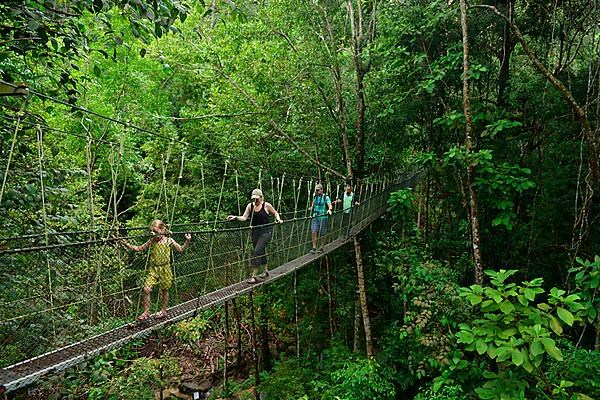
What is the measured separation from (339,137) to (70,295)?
376 centimetres

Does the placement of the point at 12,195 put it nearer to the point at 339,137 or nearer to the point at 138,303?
the point at 138,303

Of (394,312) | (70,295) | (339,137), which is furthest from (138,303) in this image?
(394,312)

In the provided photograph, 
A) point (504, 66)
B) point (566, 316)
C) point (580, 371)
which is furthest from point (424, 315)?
point (504, 66)

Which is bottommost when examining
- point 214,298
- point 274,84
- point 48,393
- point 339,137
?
point 48,393

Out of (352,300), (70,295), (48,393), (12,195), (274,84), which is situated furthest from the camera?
(352,300)

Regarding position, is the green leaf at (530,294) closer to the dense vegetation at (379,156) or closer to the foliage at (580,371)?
the dense vegetation at (379,156)

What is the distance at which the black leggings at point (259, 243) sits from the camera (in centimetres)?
284

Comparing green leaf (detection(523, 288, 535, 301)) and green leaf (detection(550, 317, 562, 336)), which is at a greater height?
green leaf (detection(523, 288, 535, 301))

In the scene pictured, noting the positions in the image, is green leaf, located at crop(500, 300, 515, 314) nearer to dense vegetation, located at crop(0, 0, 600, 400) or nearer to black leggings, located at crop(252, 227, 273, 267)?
dense vegetation, located at crop(0, 0, 600, 400)

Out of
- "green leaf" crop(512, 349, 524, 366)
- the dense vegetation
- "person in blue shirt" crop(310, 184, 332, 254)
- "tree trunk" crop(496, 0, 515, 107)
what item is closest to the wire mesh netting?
the dense vegetation

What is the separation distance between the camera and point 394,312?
566 cm

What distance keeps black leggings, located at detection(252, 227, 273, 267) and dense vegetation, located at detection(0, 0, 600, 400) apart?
0.66 m

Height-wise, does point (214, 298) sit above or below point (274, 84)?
below

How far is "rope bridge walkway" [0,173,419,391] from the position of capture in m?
1.49
